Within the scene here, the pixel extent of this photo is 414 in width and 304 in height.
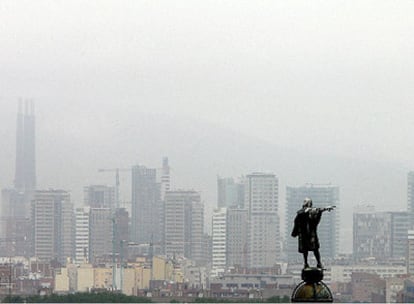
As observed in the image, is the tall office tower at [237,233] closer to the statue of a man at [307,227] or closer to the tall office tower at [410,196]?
the tall office tower at [410,196]

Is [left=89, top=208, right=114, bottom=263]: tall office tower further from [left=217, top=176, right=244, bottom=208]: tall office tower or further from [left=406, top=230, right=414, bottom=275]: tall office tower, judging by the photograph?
[left=406, top=230, right=414, bottom=275]: tall office tower

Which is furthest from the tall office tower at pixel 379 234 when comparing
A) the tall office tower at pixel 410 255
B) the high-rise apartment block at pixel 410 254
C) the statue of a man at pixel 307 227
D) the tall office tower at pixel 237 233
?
the statue of a man at pixel 307 227

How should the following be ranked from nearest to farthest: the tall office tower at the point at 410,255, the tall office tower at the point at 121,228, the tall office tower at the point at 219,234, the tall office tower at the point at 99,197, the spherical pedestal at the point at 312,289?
the spherical pedestal at the point at 312,289 → the tall office tower at the point at 410,255 → the tall office tower at the point at 219,234 → the tall office tower at the point at 121,228 → the tall office tower at the point at 99,197

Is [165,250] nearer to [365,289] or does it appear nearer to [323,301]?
[365,289]

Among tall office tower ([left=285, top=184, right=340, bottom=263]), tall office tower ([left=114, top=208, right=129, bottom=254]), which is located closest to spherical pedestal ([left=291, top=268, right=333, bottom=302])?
tall office tower ([left=285, top=184, right=340, bottom=263])

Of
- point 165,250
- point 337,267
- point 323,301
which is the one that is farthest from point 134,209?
point 323,301

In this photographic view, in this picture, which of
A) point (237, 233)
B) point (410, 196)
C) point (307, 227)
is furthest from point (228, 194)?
point (307, 227)
